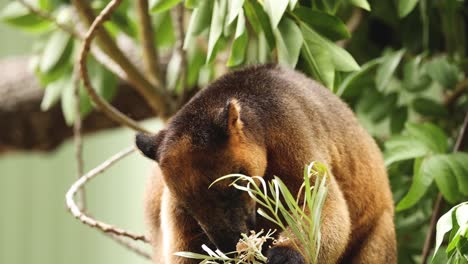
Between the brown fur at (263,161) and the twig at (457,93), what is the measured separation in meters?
0.96

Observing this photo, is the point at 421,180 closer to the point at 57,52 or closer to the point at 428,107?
the point at 428,107

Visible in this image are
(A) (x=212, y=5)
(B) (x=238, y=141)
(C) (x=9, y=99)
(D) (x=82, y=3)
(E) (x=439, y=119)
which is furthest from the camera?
(C) (x=9, y=99)

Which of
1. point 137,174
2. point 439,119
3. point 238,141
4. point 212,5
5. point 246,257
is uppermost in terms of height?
point 212,5

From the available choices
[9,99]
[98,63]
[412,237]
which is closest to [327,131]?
[412,237]

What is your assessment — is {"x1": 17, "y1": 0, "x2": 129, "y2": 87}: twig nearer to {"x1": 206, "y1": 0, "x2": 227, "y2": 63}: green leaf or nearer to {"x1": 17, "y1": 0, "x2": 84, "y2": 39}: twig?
{"x1": 17, "y1": 0, "x2": 84, "y2": 39}: twig

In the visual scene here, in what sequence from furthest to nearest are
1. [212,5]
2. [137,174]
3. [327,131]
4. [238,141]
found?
[137,174], [212,5], [327,131], [238,141]

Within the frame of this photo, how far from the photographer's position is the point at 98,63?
4242 mm

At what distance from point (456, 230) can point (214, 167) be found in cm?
75

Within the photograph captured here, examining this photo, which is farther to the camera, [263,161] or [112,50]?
[112,50]

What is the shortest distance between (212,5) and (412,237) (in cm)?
148

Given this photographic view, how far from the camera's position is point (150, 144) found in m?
2.69

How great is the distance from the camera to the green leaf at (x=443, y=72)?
3.71 m

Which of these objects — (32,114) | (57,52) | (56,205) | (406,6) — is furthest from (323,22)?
(56,205)

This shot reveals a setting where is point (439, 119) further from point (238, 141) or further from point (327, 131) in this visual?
point (238, 141)
